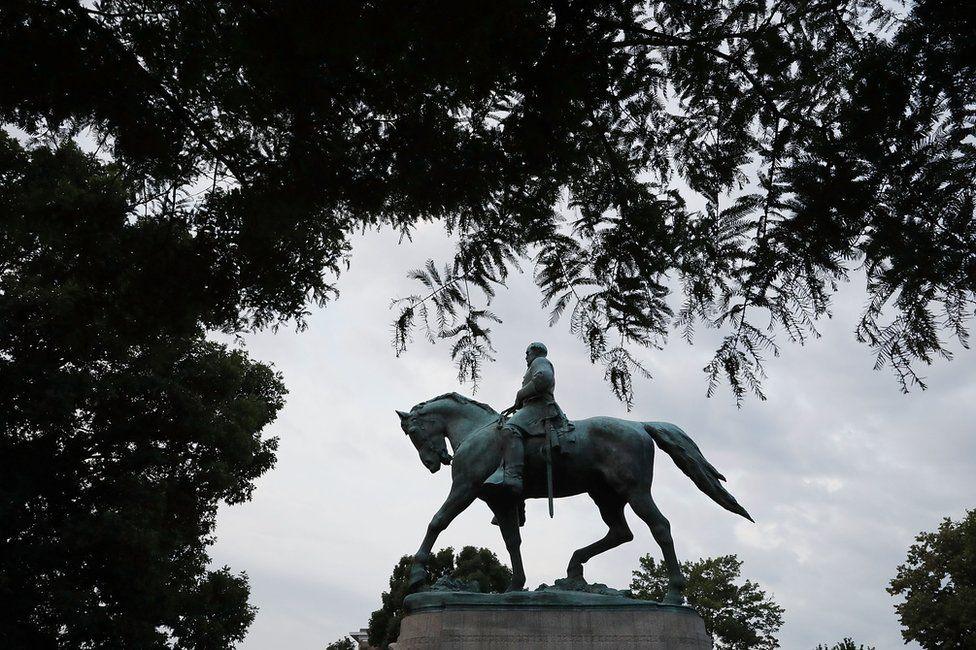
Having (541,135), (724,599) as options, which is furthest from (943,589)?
(541,135)

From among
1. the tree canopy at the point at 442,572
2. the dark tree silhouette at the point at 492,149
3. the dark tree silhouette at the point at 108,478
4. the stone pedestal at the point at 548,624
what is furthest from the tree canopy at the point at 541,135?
the tree canopy at the point at 442,572

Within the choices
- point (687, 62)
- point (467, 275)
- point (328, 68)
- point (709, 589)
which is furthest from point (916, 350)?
point (709, 589)

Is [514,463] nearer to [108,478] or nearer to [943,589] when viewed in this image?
[108,478]

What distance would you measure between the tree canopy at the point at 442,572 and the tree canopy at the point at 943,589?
43.3 ft

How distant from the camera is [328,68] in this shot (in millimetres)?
4602

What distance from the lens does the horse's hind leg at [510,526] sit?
32.4 ft

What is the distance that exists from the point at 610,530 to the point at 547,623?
1.65 m

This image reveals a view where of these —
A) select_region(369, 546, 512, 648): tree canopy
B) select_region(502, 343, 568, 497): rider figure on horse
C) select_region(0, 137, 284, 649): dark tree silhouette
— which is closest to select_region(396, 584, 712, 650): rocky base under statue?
select_region(502, 343, 568, 497): rider figure on horse

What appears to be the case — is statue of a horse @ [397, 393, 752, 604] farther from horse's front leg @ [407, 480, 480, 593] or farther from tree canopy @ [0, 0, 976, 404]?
tree canopy @ [0, 0, 976, 404]

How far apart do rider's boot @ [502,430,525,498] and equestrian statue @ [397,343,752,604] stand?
1cm

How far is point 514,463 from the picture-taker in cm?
959

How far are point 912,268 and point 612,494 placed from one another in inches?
237

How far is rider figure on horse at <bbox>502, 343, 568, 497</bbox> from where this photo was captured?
9.59m

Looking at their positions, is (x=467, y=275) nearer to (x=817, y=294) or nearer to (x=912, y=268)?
(x=817, y=294)
